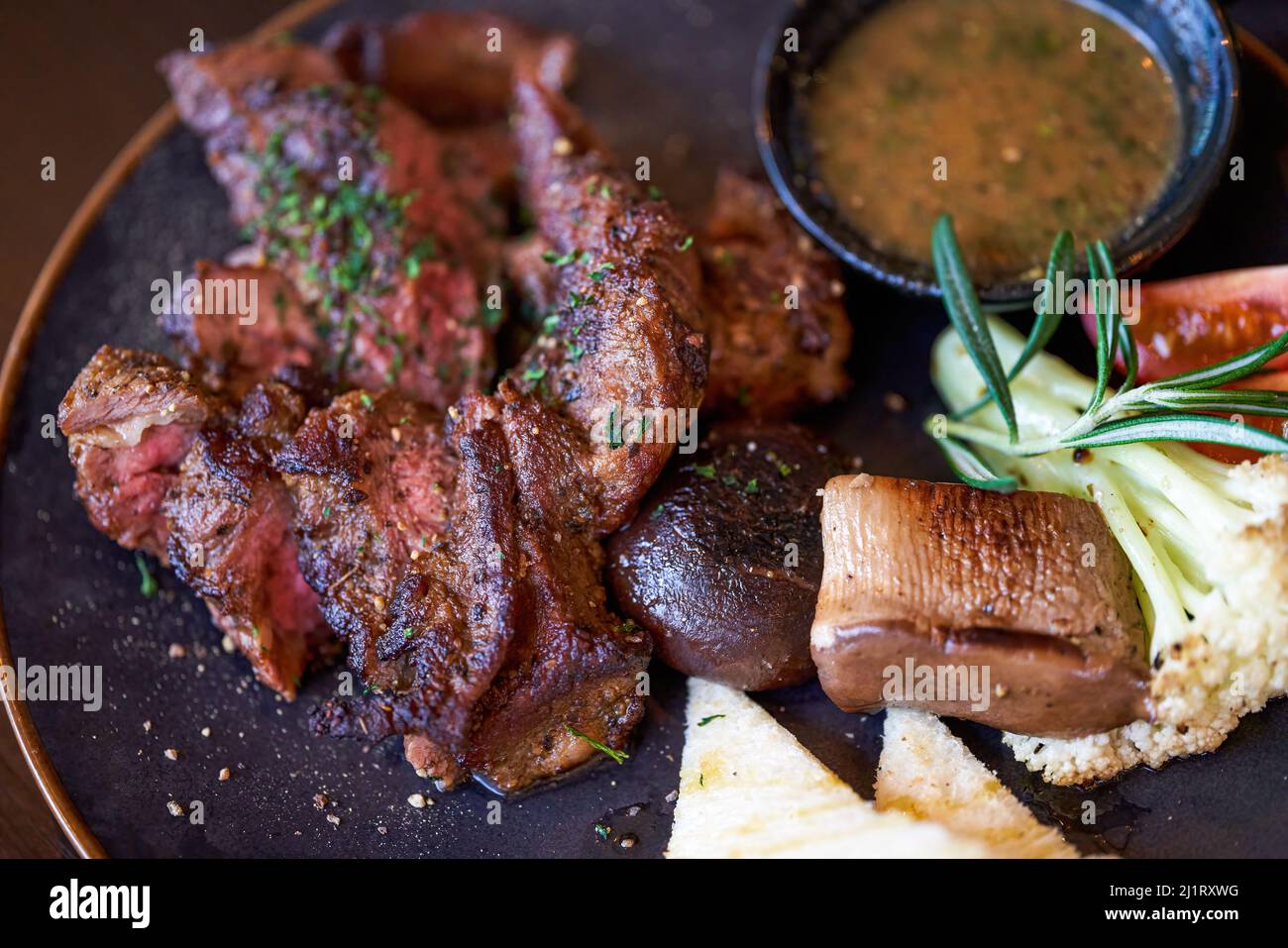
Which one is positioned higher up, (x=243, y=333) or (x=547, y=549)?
(x=243, y=333)

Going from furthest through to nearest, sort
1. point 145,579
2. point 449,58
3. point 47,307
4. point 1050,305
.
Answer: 1. point 449,58
2. point 47,307
3. point 145,579
4. point 1050,305

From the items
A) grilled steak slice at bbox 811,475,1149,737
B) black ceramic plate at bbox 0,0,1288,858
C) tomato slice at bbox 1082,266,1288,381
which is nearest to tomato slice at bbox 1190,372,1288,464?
tomato slice at bbox 1082,266,1288,381

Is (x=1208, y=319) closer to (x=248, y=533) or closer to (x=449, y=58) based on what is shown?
(x=449, y=58)

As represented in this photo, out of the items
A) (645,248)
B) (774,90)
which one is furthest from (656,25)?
(645,248)

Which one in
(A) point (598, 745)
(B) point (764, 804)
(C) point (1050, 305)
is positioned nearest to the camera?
(B) point (764, 804)

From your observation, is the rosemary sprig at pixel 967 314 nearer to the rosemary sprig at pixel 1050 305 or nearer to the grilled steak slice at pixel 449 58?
the rosemary sprig at pixel 1050 305

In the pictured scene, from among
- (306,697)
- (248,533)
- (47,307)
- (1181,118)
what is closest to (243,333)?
(248,533)

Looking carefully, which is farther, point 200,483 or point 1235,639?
point 200,483
